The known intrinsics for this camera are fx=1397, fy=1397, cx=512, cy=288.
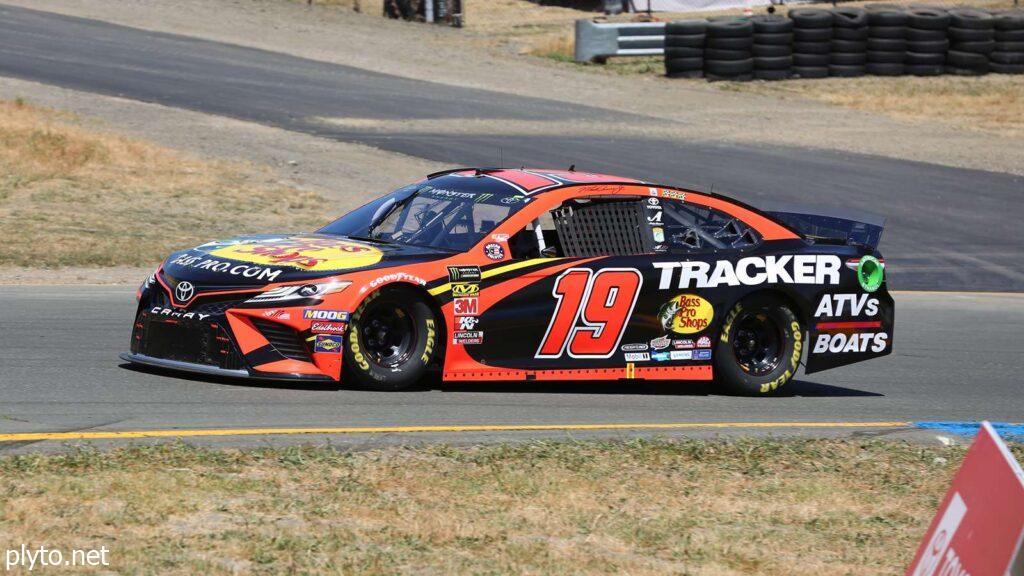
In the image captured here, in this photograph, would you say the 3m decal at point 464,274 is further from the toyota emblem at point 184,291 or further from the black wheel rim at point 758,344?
the black wheel rim at point 758,344

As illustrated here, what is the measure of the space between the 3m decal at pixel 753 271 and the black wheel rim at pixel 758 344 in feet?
0.99

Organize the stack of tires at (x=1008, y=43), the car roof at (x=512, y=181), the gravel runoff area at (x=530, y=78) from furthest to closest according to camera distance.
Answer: the stack of tires at (x=1008, y=43), the gravel runoff area at (x=530, y=78), the car roof at (x=512, y=181)

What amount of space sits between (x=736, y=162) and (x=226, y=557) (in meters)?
19.5

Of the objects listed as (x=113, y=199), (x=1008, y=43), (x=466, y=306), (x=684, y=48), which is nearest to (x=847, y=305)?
(x=466, y=306)

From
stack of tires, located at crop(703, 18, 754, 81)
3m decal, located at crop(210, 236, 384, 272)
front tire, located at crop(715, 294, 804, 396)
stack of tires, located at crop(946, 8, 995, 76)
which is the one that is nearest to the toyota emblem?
3m decal, located at crop(210, 236, 384, 272)

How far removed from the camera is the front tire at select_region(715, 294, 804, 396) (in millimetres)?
9859

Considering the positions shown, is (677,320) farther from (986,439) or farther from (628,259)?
Answer: (986,439)

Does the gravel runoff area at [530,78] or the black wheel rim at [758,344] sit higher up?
the gravel runoff area at [530,78]

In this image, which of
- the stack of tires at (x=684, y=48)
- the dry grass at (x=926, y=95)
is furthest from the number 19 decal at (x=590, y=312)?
the stack of tires at (x=684, y=48)

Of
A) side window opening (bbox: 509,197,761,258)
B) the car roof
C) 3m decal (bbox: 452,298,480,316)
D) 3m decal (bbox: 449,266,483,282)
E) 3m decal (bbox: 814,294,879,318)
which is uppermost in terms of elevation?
the car roof

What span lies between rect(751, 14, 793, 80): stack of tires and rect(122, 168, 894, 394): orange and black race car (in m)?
21.6

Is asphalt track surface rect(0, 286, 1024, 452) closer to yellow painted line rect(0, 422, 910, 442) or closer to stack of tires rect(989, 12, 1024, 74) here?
yellow painted line rect(0, 422, 910, 442)

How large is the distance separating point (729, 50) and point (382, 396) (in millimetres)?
24429

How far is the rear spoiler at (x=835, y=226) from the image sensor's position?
1050 centimetres
